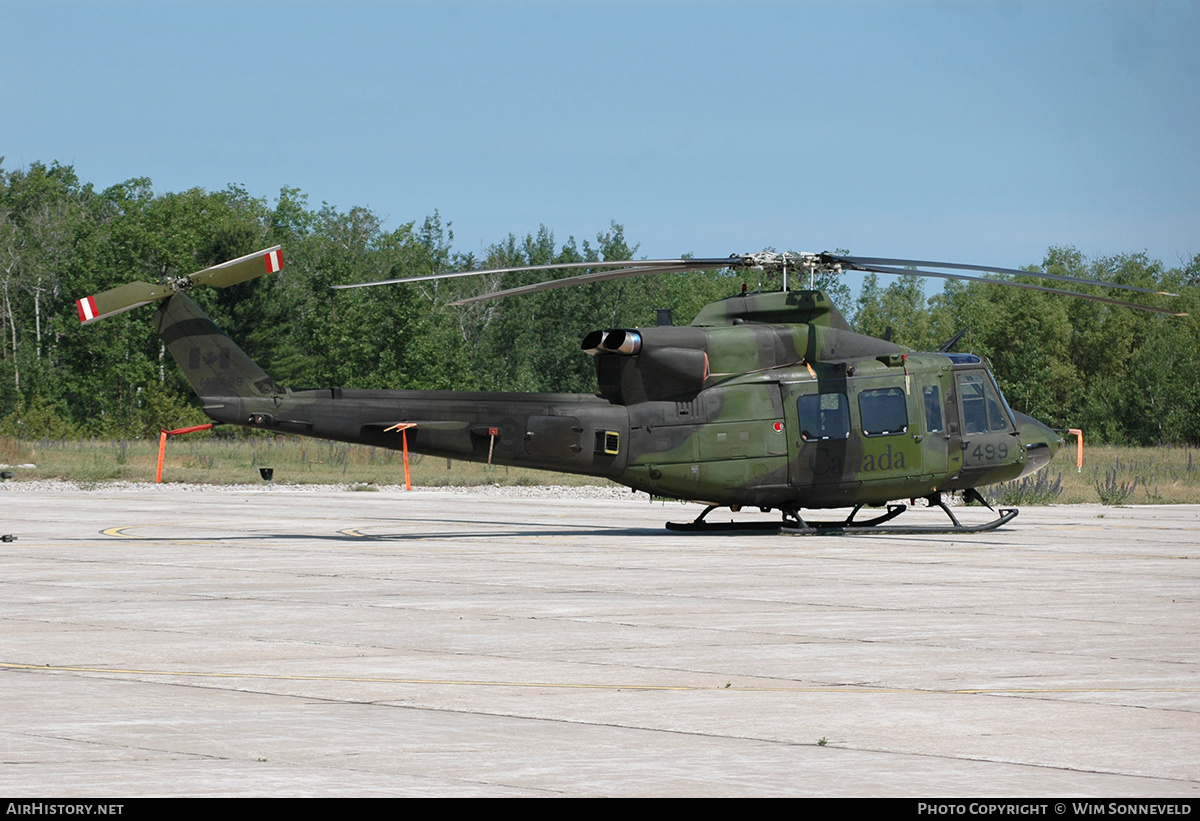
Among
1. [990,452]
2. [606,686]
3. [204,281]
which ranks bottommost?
[606,686]

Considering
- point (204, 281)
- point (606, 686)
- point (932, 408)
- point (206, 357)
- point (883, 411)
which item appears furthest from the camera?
point (932, 408)

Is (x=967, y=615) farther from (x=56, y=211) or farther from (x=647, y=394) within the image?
(x=56, y=211)

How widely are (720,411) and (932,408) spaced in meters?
3.56

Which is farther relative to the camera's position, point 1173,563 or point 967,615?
point 1173,563

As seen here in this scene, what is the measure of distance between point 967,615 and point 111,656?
7894 millimetres

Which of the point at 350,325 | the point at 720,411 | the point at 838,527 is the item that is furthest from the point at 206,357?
the point at 350,325

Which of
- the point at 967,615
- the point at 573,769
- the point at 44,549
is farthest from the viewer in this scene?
the point at 44,549

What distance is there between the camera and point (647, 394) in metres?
23.4

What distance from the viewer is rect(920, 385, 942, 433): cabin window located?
2389 centimetres

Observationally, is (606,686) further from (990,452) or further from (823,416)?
(990,452)

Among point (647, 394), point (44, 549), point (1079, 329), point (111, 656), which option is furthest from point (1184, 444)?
point (111, 656)

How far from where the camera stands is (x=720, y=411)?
76.9 ft

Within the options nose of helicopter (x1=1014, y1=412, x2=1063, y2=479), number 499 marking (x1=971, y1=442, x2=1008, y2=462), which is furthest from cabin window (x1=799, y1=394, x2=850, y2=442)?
nose of helicopter (x1=1014, y1=412, x2=1063, y2=479)

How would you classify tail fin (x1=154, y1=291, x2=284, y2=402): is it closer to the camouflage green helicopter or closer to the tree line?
the camouflage green helicopter
